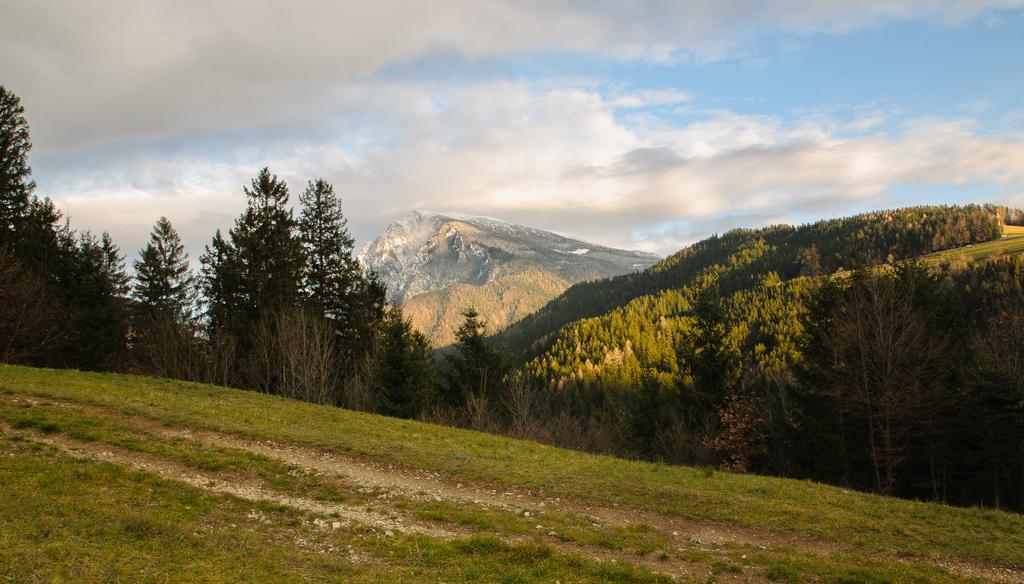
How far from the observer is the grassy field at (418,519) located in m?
10.2

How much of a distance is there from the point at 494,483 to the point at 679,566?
25.8 ft

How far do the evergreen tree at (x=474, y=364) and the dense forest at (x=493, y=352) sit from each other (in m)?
0.20

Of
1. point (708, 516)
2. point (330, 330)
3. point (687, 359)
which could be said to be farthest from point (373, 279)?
point (708, 516)

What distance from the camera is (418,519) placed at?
14102 millimetres

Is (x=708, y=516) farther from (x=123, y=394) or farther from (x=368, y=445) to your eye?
(x=123, y=394)

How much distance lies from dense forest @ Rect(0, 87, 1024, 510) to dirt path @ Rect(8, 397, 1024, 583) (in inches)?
773

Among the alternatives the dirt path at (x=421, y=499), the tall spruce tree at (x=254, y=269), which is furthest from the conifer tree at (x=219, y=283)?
the dirt path at (x=421, y=499)

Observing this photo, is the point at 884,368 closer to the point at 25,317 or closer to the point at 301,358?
the point at 301,358

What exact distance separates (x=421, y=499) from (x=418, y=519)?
186 cm

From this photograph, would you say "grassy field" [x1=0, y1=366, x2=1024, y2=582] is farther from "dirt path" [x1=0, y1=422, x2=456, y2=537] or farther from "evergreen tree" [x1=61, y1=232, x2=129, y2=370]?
"evergreen tree" [x1=61, y1=232, x2=129, y2=370]

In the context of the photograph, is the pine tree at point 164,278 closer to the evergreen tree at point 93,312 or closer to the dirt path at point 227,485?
the evergreen tree at point 93,312

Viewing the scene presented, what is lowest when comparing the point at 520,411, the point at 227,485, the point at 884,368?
the point at 520,411

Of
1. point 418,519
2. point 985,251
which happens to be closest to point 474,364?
point 418,519

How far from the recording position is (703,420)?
43.0 meters
